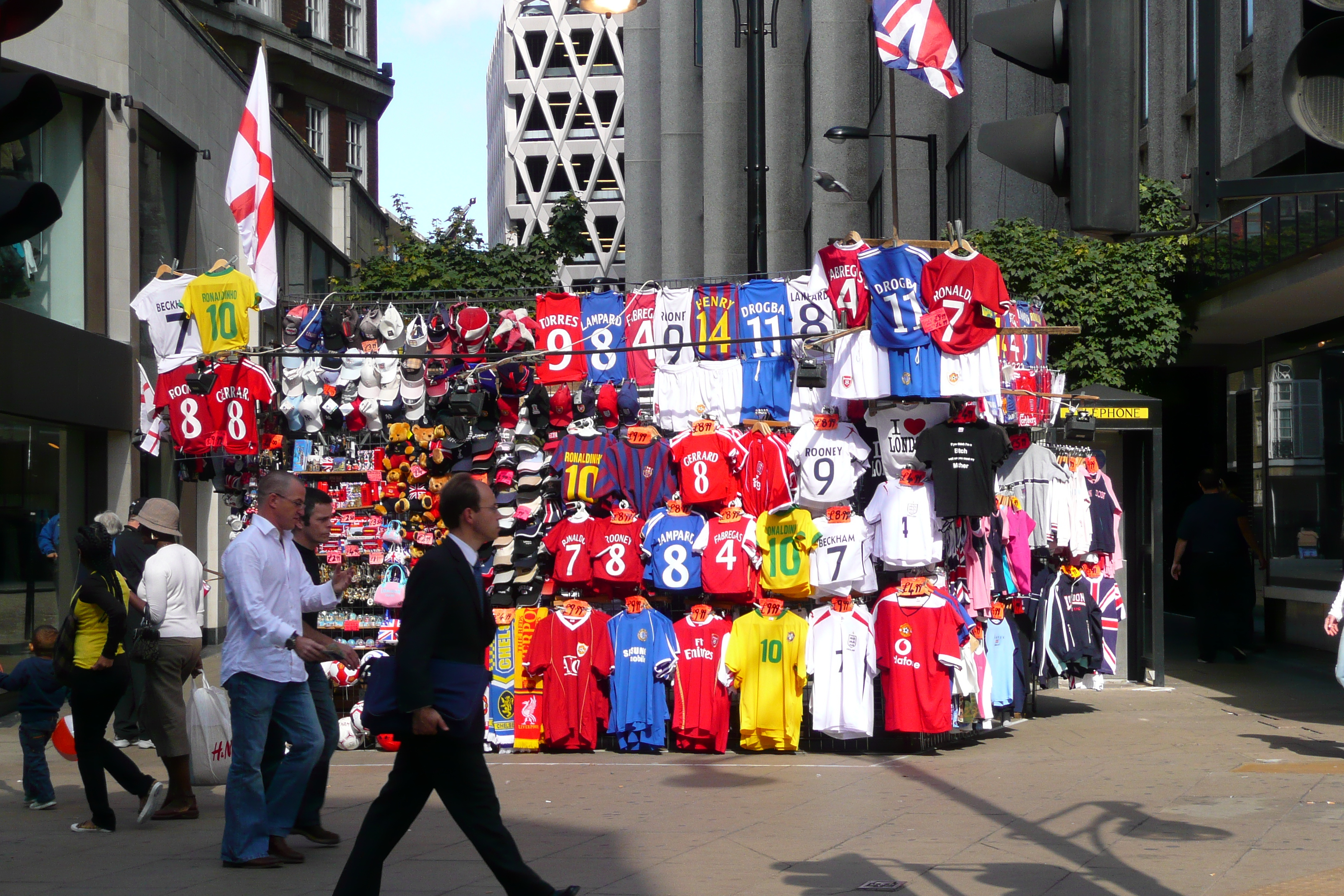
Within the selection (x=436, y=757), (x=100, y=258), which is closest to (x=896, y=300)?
(x=436, y=757)

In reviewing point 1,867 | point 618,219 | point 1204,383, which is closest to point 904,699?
point 1,867

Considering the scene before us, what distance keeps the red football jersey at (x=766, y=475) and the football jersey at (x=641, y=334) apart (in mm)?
1200

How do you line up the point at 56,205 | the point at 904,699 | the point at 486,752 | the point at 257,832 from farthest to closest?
the point at 486,752 < the point at 904,699 < the point at 257,832 < the point at 56,205

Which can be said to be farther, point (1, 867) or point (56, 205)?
point (1, 867)

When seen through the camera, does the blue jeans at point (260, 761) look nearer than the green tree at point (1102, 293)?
Yes

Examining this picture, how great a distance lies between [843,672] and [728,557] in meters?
1.24

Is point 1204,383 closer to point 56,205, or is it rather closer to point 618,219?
point 56,205

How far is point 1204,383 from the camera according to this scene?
22219 mm

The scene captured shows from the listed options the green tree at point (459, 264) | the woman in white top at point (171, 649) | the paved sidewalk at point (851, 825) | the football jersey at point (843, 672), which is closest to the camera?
the paved sidewalk at point (851, 825)

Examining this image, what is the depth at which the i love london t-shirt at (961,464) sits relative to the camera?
1067 centimetres

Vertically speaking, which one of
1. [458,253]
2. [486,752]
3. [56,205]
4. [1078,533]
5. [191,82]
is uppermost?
[191,82]

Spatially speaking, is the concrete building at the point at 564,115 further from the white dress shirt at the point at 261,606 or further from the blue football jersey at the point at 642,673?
the white dress shirt at the point at 261,606

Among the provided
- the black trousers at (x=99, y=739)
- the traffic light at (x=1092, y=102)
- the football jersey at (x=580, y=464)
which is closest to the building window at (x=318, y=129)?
the football jersey at (x=580, y=464)

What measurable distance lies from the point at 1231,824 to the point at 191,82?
1815 centimetres
